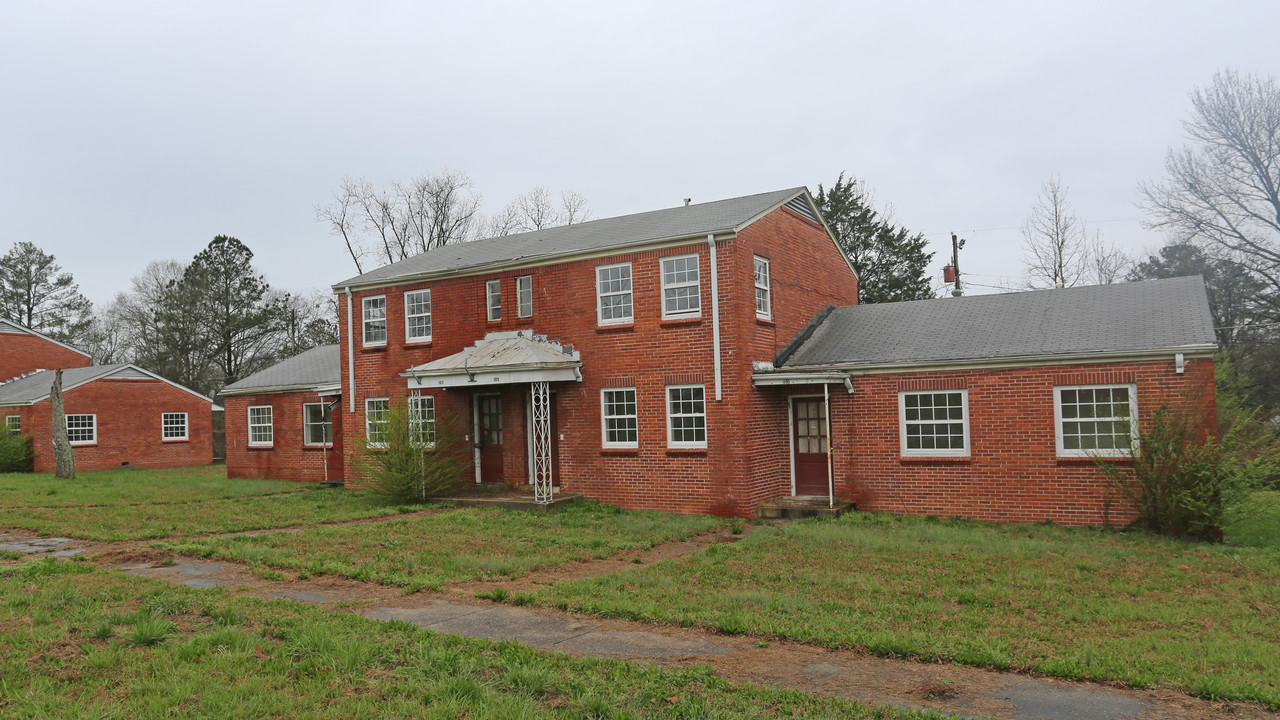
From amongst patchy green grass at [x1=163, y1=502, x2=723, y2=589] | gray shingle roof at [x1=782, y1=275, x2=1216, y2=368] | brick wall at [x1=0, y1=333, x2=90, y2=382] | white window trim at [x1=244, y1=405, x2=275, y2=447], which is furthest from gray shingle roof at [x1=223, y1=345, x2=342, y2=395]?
brick wall at [x1=0, y1=333, x2=90, y2=382]

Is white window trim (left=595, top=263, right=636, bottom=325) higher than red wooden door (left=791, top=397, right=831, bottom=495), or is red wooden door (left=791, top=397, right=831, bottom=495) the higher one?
white window trim (left=595, top=263, right=636, bottom=325)

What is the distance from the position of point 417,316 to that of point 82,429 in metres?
19.0

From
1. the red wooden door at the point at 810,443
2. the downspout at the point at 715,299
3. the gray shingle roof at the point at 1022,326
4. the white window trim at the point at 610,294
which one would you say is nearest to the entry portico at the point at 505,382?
the white window trim at the point at 610,294

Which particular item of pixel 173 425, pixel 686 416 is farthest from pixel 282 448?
pixel 686 416

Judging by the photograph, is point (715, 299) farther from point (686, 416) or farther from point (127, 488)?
point (127, 488)

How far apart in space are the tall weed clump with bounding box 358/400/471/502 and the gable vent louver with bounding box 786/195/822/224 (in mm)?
9587

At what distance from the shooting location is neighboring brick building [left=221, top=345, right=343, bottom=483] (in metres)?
24.3

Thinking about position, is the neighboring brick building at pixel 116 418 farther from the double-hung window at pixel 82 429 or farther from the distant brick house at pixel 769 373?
the distant brick house at pixel 769 373

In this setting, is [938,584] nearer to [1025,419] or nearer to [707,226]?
[1025,419]

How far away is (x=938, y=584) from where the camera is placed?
9.45m

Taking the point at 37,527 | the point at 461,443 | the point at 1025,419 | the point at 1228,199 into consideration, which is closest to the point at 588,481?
the point at 461,443

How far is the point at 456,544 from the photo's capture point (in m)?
12.6

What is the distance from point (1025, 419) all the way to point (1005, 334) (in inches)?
74.8

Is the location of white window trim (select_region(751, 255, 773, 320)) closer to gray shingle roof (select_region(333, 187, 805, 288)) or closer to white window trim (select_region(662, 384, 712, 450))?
gray shingle roof (select_region(333, 187, 805, 288))
